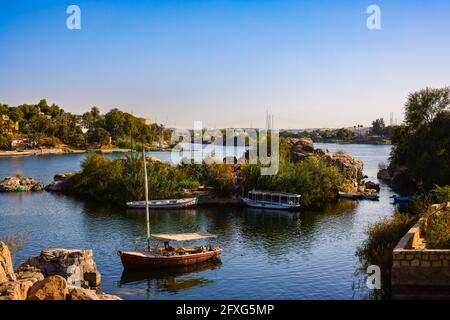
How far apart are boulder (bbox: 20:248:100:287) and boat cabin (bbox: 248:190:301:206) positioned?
21991mm

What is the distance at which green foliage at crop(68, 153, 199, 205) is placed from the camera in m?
43.5

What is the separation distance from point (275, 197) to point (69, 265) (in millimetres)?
23504

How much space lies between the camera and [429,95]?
1816 inches

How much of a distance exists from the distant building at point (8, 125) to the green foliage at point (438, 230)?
342ft

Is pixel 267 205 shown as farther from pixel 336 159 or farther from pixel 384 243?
pixel 384 243

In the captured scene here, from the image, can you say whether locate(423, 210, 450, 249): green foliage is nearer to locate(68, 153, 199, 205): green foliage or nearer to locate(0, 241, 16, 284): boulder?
locate(0, 241, 16, 284): boulder

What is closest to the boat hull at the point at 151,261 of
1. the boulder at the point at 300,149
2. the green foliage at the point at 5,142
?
the boulder at the point at 300,149

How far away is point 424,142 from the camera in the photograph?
1735 inches

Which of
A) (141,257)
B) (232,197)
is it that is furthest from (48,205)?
(141,257)

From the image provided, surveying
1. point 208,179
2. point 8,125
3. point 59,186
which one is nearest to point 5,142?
point 8,125

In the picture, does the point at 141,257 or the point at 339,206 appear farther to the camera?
the point at 339,206

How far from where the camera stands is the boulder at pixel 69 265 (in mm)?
20906

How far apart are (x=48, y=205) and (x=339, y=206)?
22.4m
